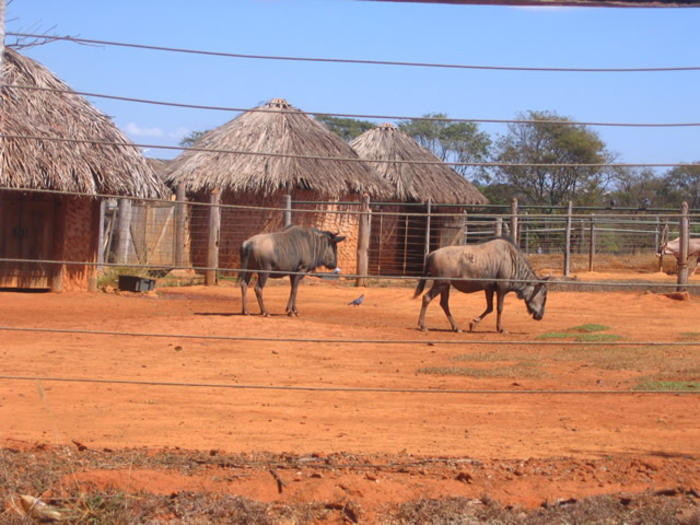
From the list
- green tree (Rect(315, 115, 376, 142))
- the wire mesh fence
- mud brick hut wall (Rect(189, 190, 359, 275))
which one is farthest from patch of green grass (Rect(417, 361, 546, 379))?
green tree (Rect(315, 115, 376, 142))

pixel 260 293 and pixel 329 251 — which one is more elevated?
pixel 329 251

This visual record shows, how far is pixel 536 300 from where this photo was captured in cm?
1259

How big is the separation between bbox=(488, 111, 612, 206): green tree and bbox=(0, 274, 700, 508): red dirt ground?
74.0ft

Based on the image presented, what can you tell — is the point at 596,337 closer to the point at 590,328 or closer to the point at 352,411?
the point at 590,328

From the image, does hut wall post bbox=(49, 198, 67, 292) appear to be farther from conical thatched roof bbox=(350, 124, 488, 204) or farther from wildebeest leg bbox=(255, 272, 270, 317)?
conical thatched roof bbox=(350, 124, 488, 204)

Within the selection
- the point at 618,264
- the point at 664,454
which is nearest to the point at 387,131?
the point at 618,264

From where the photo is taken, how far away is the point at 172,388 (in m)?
7.32

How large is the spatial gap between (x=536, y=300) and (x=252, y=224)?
907 cm

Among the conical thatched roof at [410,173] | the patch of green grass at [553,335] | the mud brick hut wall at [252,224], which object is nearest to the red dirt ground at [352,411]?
the patch of green grass at [553,335]

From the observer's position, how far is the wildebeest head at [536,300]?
12.5 meters

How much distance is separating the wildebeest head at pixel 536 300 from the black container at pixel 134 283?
7.45 metres

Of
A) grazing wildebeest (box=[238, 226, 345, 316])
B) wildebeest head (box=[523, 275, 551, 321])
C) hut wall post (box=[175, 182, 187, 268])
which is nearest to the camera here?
wildebeest head (box=[523, 275, 551, 321])

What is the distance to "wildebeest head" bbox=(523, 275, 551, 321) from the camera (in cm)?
1252

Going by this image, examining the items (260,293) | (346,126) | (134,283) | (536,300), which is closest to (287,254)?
(260,293)
